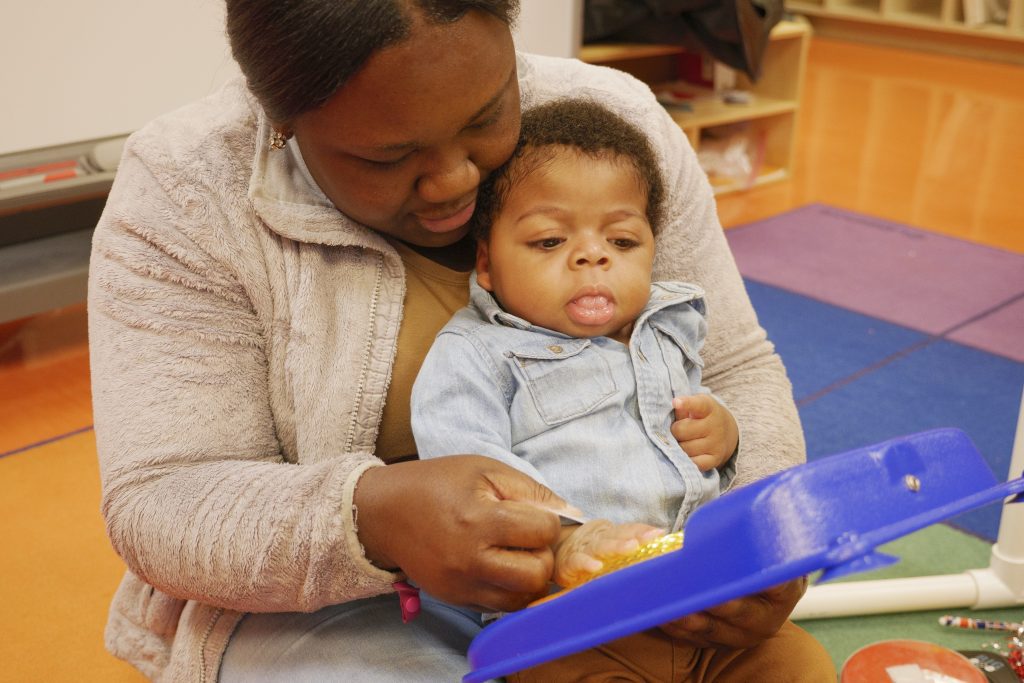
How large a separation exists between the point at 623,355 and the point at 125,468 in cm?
53

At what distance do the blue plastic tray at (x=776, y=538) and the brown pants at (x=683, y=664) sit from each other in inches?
7.9

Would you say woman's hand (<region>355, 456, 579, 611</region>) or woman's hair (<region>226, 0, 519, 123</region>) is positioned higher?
woman's hair (<region>226, 0, 519, 123</region>)

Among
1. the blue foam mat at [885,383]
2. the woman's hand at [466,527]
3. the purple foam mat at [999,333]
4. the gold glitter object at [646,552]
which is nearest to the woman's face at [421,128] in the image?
the woman's hand at [466,527]

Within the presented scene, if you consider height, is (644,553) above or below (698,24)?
above

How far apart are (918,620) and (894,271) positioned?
1.70 m

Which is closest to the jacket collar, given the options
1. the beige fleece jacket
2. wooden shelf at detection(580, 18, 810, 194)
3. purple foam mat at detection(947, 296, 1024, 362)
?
the beige fleece jacket

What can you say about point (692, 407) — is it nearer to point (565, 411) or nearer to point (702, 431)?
point (702, 431)

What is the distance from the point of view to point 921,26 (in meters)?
6.36

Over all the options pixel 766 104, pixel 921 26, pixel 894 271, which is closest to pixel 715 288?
pixel 894 271

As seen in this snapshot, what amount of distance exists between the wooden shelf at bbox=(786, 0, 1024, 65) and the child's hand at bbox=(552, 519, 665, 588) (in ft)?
19.9

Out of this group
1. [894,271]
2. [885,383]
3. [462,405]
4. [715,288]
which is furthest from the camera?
[894,271]

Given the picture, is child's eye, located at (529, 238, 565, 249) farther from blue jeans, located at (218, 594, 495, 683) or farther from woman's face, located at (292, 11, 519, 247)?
blue jeans, located at (218, 594, 495, 683)

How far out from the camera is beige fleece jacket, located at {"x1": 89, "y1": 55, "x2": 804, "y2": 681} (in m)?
0.95

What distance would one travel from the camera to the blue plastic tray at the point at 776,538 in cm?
66
